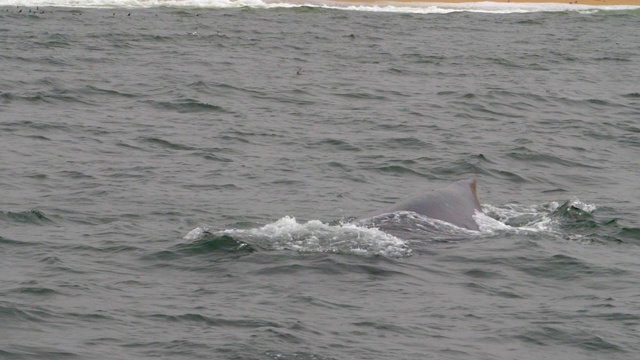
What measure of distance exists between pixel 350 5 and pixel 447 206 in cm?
3301

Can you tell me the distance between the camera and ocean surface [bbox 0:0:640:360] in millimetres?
10539

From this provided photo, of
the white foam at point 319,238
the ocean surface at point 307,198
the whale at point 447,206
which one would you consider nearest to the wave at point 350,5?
the ocean surface at point 307,198

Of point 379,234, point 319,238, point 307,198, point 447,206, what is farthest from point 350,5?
point 379,234

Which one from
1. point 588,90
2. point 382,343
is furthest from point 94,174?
point 588,90

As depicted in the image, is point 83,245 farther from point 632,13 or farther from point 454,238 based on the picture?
point 632,13

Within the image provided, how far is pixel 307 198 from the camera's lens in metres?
15.7

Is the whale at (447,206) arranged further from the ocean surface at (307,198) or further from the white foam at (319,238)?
the white foam at (319,238)

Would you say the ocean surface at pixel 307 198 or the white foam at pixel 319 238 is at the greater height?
the white foam at pixel 319 238

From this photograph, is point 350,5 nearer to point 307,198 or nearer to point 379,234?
point 307,198

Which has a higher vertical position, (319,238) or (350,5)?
(319,238)

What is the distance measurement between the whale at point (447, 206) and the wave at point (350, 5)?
2734 centimetres

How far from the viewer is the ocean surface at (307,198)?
1054 centimetres

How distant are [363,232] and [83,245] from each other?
3044 mm

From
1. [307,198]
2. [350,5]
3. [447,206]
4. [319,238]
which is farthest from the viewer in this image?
[350,5]
